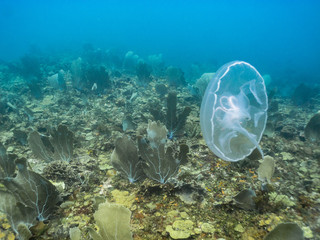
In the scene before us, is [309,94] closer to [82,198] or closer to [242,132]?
[242,132]

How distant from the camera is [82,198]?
264 centimetres

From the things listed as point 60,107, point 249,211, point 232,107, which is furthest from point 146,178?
point 60,107

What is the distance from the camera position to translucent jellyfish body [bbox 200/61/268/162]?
2316 millimetres

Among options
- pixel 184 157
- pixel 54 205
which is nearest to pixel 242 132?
pixel 184 157

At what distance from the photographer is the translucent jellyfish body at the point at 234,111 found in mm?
2316

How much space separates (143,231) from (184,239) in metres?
0.46

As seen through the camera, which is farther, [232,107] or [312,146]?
[312,146]

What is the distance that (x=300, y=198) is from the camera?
8.52 feet

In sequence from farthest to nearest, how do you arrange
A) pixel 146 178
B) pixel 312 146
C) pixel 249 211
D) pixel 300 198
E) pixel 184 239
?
pixel 312 146 → pixel 146 178 → pixel 300 198 → pixel 249 211 → pixel 184 239

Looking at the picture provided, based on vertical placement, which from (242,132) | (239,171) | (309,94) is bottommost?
(309,94)

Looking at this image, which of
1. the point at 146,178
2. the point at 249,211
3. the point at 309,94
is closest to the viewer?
the point at 249,211

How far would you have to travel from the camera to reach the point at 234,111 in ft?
7.87

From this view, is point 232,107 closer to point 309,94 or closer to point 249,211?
point 249,211

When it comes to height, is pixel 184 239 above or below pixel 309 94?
above
